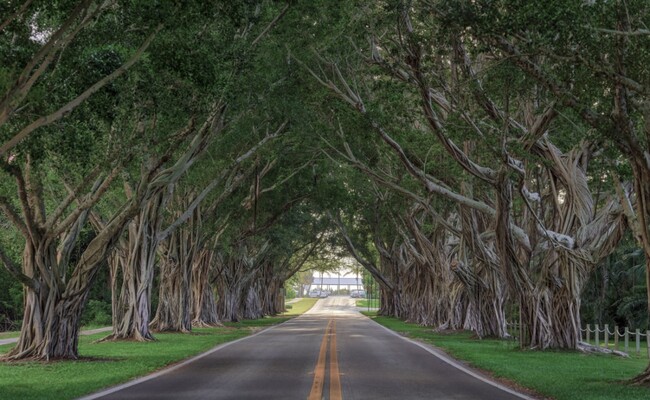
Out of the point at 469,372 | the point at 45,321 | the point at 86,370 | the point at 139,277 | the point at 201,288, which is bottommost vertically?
the point at 86,370

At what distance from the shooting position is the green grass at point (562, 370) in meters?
11.5

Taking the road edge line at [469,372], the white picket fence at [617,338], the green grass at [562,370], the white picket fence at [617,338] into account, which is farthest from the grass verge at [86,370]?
the white picket fence at [617,338]

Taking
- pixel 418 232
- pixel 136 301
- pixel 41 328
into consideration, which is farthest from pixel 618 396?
pixel 418 232

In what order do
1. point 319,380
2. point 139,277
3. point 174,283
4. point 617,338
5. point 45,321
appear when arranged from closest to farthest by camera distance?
1. point 319,380
2. point 45,321
3. point 617,338
4. point 139,277
5. point 174,283

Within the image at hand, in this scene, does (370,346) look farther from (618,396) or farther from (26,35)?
(26,35)

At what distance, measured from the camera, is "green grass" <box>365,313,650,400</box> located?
11.5 meters

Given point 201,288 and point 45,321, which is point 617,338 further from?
point 201,288

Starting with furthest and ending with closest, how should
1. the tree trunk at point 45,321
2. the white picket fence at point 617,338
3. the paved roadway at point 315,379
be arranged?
the white picket fence at point 617,338 < the tree trunk at point 45,321 < the paved roadway at point 315,379

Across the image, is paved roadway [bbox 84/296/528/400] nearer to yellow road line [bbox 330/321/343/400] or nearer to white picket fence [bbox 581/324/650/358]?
yellow road line [bbox 330/321/343/400]

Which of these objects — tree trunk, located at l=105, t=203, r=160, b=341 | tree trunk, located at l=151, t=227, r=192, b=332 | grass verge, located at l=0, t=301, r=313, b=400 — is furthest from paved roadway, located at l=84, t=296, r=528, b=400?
tree trunk, located at l=151, t=227, r=192, b=332

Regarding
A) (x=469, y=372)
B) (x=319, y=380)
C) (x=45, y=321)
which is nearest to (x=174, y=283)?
(x=45, y=321)

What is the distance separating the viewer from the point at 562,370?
50.6 ft

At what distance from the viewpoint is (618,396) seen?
A: 36.6ft

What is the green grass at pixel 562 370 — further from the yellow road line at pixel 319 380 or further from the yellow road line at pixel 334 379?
the yellow road line at pixel 319 380
